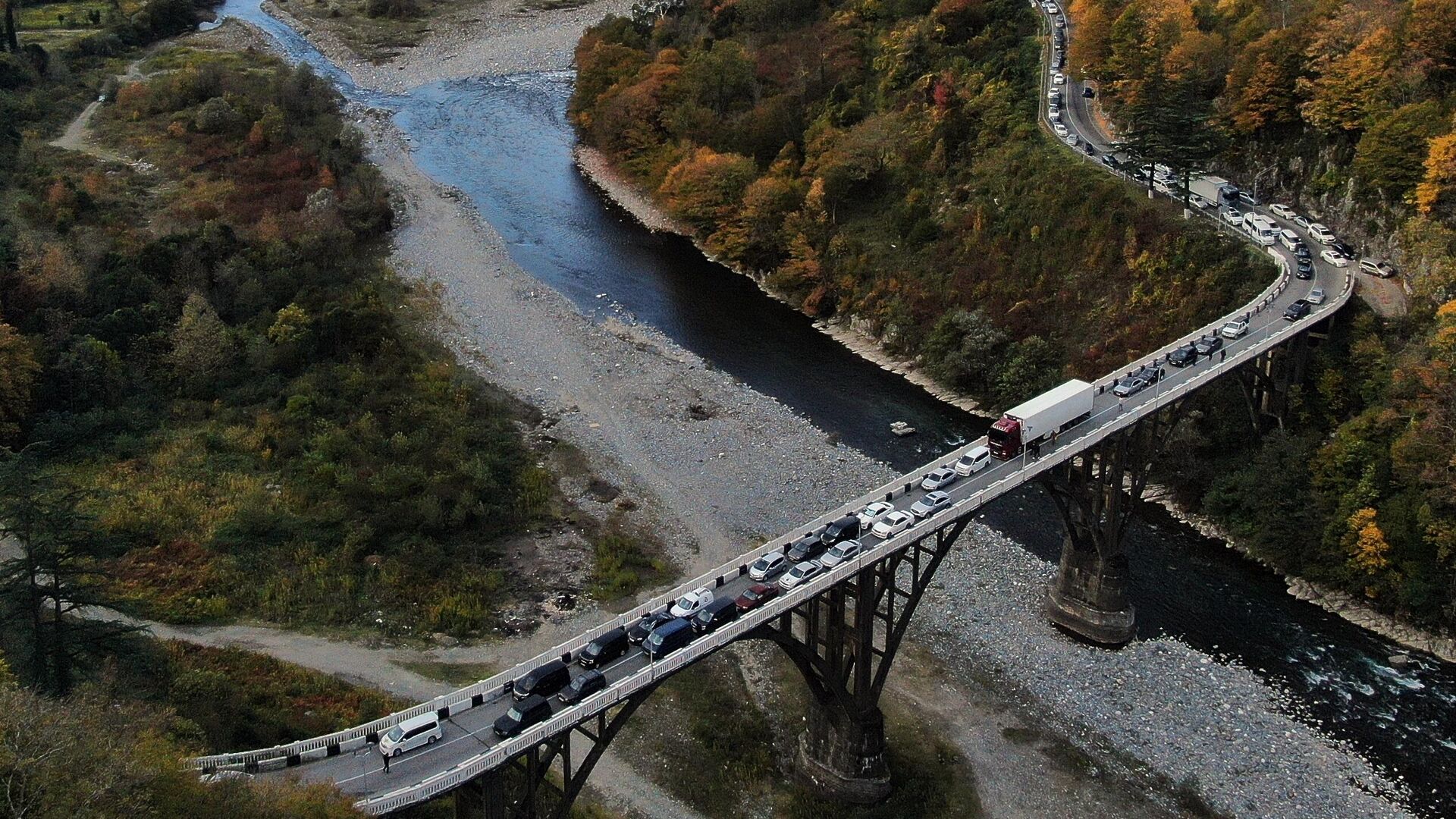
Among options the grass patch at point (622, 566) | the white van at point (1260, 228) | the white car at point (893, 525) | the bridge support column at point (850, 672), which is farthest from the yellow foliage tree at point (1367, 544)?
the grass patch at point (622, 566)

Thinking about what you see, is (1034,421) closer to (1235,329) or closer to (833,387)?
(1235,329)

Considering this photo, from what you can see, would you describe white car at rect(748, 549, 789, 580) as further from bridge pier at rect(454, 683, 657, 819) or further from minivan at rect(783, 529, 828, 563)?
bridge pier at rect(454, 683, 657, 819)

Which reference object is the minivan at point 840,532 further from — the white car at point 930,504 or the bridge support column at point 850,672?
the white car at point 930,504

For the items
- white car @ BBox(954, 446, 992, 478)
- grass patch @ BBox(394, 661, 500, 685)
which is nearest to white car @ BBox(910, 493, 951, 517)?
white car @ BBox(954, 446, 992, 478)

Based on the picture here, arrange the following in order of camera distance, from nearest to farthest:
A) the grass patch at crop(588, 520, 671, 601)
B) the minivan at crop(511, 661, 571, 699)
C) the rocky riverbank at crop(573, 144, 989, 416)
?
the minivan at crop(511, 661, 571, 699) → the grass patch at crop(588, 520, 671, 601) → the rocky riverbank at crop(573, 144, 989, 416)

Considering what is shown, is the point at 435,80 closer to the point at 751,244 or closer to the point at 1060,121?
the point at 751,244

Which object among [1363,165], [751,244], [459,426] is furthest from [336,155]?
[1363,165]

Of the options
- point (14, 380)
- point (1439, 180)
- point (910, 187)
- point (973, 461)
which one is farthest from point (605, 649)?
point (910, 187)
